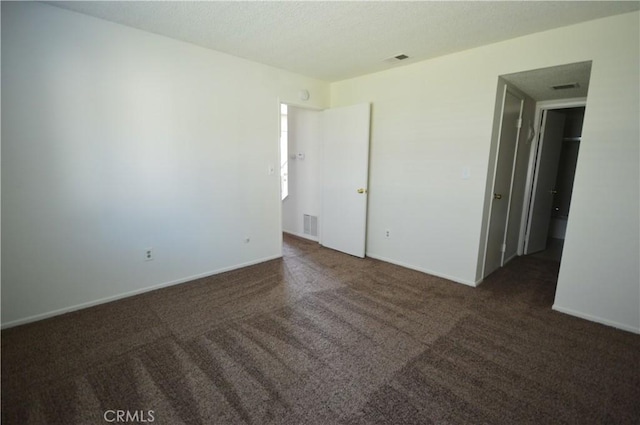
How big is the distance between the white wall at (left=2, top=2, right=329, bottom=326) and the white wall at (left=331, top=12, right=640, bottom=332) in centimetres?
156

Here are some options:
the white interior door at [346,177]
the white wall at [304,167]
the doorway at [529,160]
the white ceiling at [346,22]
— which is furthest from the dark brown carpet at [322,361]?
the white ceiling at [346,22]

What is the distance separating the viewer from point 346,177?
4.07 m

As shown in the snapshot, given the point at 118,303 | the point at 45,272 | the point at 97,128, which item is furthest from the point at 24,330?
the point at 97,128

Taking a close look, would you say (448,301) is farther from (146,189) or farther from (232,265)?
(146,189)

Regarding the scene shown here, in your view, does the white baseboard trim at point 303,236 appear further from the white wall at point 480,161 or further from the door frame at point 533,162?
the door frame at point 533,162

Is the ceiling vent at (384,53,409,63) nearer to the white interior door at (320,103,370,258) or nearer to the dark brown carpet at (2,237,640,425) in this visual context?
the white interior door at (320,103,370,258)

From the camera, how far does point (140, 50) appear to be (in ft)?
8.56

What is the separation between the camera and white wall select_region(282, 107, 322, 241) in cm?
458

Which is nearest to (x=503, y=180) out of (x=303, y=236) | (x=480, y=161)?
(x=480, y=161)

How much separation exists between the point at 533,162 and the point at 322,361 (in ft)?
12.9

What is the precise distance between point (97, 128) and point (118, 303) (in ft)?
5.07

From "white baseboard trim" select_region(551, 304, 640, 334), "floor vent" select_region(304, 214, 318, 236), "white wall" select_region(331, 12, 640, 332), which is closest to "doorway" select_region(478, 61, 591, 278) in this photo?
"white wall" select_region(331, 12, 640, 332)

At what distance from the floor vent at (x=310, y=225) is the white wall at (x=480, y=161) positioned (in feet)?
3.46

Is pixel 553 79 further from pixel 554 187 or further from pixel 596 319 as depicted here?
pixel 554 187
